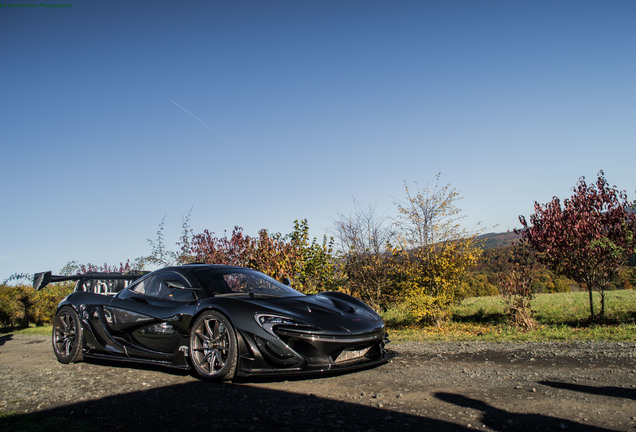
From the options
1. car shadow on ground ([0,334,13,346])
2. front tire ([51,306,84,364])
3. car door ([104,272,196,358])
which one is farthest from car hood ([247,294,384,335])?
car shadow on ground ([0,334,13,346])

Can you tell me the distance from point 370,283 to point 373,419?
27.8 ft

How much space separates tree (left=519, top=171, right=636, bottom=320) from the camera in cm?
968

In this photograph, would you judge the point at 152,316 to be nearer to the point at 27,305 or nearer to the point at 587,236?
the point at 587,236

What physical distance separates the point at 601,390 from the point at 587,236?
722cm

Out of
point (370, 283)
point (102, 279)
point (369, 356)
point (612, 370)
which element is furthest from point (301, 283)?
point (612, 370)

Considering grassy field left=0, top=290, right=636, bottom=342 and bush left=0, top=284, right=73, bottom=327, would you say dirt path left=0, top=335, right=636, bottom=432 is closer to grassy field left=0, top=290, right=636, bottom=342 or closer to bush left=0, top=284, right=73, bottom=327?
grassy field left=0, top=290, right=636, bottom=342

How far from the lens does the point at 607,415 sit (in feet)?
9.84

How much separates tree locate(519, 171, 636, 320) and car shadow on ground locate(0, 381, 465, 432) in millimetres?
8475

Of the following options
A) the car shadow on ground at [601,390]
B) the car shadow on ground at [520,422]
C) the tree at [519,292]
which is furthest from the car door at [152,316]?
the tree at [519,292]

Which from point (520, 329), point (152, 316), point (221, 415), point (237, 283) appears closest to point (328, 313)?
point (237, 283)

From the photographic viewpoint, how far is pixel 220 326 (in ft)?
15.2

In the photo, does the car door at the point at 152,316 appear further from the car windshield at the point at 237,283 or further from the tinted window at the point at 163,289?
the car windshield at the point at 237,283

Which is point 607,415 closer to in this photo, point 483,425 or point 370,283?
point 483,425

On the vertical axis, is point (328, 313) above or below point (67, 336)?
above
